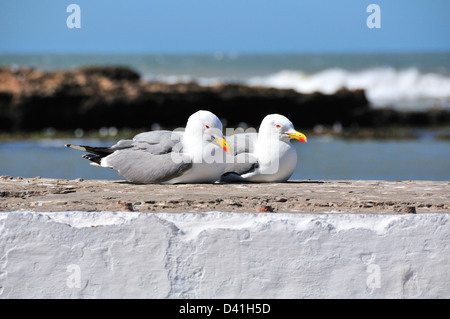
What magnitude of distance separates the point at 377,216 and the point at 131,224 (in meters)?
1.25

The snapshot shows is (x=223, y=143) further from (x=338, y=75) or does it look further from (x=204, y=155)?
(x=338, y=75)

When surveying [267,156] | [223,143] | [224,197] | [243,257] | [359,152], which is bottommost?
[359,152]

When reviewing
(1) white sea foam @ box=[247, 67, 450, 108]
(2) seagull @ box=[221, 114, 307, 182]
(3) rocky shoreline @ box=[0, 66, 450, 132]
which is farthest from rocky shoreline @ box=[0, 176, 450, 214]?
(1) white sea foam @ box=[247, 67, 450, 108]

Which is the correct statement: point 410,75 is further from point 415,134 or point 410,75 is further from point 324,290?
point 324,290

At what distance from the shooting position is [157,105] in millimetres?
21969

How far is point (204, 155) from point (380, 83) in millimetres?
34286

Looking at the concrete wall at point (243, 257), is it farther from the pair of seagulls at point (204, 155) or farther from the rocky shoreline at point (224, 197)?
the pair of seagulls at point (204, 155)

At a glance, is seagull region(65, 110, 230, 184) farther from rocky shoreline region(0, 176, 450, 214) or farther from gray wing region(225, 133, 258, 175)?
gray wing region(225, 133, 258, 175)

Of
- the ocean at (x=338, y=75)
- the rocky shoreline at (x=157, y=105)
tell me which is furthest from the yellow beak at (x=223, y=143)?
the ocean at (x=338, y=75)

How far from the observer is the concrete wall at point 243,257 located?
3.98 m

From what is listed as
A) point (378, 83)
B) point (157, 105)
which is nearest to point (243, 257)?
point (157, 105)

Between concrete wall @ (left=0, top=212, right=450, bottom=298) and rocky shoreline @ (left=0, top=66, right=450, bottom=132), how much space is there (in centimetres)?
1759

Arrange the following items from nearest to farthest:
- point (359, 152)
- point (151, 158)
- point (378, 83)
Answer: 1. point (151, 158)
2. point (359, 152)
3. point (378, 83)
